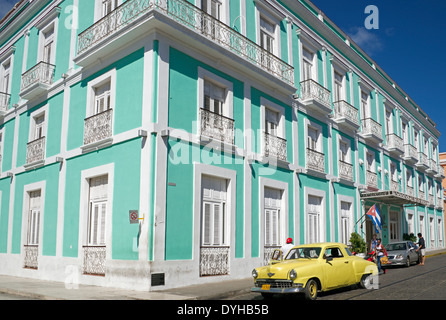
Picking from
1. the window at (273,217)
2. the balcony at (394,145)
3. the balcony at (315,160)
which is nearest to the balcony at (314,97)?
the balcony at (315,160)

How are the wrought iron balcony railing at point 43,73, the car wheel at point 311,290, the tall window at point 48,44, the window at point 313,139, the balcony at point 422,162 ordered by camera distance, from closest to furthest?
the car wheel at point 311,290 < the wrought iron balcony railing at point 43,73 < the tall window at point 48,44 < the window at point 313,139 < the balcony at point 422,162

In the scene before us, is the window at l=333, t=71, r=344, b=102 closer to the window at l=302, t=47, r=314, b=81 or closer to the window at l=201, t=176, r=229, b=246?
the window at l=302, t=47, r=314, b=81

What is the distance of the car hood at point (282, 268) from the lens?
10157mm

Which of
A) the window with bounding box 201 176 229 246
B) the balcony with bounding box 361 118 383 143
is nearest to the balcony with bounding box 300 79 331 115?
the balcony with bounding box 361 118 383 143

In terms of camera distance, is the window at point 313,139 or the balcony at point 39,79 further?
the window at point 313,139

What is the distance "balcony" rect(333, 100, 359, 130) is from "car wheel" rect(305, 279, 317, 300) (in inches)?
515

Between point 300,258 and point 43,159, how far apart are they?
1109 centimetres

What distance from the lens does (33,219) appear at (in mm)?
17625

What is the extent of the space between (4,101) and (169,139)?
12.2 m

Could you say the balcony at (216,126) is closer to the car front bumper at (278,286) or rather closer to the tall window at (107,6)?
the tall window at (107,6)

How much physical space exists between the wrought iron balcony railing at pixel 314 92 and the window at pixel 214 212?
7070 millimetres

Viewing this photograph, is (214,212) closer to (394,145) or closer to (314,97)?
(314,97)

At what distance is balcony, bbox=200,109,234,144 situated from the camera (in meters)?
14.3

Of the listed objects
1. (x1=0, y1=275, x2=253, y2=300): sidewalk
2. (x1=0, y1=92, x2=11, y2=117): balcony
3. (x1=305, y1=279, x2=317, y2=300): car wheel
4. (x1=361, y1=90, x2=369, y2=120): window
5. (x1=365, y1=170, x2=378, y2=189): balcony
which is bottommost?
(x1=0, y1=275, x2=253, y2=300): sidewalk
